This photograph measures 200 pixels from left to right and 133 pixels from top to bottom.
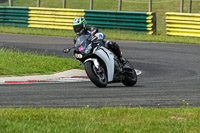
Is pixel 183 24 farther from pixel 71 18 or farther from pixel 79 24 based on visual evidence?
Result: pixel 79 24

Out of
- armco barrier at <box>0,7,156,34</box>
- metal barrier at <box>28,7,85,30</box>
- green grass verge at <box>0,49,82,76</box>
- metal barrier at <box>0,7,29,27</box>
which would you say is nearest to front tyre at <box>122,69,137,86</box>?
green grass verge at <box>0,49,82,76</box>

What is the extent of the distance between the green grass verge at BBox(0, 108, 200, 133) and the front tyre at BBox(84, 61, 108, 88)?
11.4 ft

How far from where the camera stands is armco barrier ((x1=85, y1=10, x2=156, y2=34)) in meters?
27.8

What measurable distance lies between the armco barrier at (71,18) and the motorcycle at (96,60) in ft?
46.6

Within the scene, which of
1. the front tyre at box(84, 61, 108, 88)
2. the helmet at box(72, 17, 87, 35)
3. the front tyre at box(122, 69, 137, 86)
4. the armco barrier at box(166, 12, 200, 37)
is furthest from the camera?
the armco barrier at box(166, 12, 200, 37)

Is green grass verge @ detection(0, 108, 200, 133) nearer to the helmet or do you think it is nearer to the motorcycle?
the motorcycle

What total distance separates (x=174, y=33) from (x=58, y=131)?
2015cm

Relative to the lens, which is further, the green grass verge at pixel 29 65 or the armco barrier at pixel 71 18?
the armco barrier at pixel 71 18

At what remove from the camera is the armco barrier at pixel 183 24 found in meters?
26.2

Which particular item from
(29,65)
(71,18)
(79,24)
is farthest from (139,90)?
(71,18)

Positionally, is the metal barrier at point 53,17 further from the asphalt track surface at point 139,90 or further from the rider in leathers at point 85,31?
the rider in leathers at point 85,31

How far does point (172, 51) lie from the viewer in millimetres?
22547

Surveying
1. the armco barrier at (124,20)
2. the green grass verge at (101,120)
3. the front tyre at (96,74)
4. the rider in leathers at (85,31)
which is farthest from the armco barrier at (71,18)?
the green grass verge at (101,120)

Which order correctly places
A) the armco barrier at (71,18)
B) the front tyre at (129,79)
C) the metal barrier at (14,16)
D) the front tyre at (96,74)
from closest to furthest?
1. the front tyre at (96,74)
2. the front tyre at (129,79)
3. the armco barrier at (71,18)
4. the metal barrier at (14,16)
